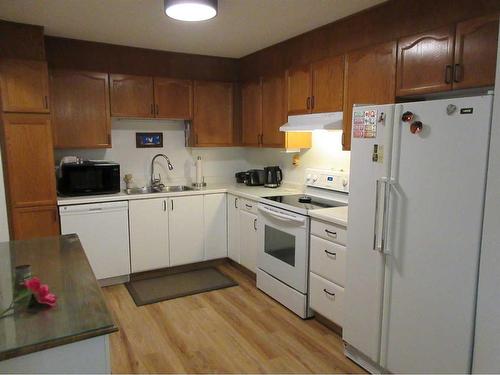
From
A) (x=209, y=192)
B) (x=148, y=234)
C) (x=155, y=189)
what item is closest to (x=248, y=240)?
(x=209, y=192)

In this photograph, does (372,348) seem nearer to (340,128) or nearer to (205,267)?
(340,128)

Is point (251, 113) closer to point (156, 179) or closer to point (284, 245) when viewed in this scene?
point (156, 179)

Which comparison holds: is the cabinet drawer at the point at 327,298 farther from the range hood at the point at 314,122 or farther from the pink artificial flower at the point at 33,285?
the pink artificial flower at the point at 33,285

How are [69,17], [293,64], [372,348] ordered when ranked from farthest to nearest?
[293,64], [69,17], [372,348]

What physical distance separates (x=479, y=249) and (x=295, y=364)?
1.37 metres

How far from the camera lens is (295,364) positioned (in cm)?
243

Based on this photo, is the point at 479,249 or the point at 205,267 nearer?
the point at 479,249

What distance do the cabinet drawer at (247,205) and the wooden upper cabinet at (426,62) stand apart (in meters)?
1.69

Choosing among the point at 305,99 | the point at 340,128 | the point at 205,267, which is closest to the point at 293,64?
the point at 305,99

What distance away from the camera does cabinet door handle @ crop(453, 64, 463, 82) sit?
2119mm

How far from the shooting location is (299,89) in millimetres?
3387

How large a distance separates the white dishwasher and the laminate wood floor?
0.97 feet

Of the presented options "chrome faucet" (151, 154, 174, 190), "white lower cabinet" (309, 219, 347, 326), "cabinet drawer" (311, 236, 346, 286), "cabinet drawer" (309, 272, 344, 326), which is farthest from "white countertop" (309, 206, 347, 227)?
"chrome faucet" (151, 154, 174, 190)

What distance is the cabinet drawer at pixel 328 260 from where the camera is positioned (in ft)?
8.54
